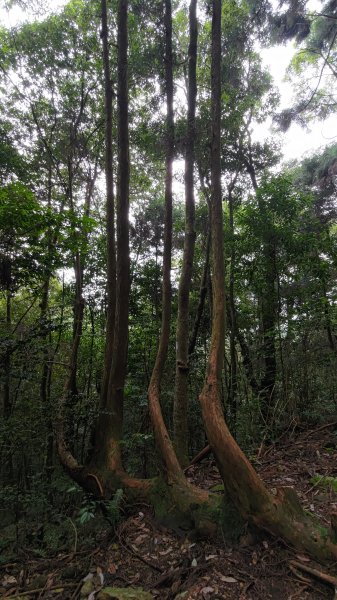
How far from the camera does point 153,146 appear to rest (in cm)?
820

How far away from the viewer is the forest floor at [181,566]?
2557mm

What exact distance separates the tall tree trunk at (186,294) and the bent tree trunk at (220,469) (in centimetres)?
38

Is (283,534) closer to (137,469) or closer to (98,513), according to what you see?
(98,513)

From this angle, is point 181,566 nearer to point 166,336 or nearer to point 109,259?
point 166,336

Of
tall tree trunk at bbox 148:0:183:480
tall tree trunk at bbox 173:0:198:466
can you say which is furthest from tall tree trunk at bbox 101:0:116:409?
tall tree trunk at bbox 173:0:198:466

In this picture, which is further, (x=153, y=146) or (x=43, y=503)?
(x=153, y=146)

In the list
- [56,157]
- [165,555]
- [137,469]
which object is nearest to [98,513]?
[165,555]

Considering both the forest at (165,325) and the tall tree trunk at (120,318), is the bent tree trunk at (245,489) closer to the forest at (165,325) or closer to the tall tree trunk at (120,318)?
the forest at (165,325)

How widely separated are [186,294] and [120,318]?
127 cm

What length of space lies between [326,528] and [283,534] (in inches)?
14.5

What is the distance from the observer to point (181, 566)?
9.89ft

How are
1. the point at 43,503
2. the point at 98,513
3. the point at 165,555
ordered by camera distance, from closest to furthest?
the point at 165,555 < the point at 98,513 < the point at 43,503

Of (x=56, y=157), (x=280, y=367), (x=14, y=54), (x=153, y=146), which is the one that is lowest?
(x=280, y=367)

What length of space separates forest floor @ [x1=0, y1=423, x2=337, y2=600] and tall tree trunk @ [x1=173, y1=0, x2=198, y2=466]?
1064 millimetres
